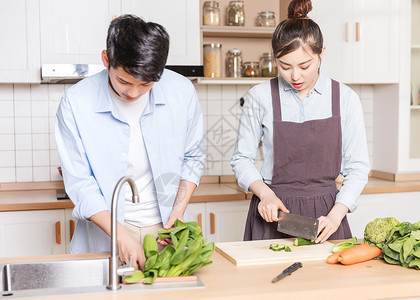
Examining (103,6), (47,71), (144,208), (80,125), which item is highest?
(103,6)

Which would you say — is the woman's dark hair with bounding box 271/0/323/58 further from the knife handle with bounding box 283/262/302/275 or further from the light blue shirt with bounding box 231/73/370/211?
the knife handle with bounding box 283/262/302/275

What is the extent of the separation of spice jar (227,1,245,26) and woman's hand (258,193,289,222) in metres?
1.68

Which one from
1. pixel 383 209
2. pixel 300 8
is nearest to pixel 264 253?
pixel 300 8

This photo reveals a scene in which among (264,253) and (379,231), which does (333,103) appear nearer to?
(379,231)

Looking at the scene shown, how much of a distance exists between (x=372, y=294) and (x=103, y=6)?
7.21ft

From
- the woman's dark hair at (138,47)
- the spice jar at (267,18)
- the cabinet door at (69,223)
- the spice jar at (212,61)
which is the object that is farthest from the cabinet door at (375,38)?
the woman's dark hair at (138,47)

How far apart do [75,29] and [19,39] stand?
30 centimetres

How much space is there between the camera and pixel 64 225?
2.77 m

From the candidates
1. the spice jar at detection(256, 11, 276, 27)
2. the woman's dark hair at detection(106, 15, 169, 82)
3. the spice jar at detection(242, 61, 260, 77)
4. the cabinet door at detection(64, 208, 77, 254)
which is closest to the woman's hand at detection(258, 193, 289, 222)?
the woman's dark hair at detection(106, 15, 169, 82)

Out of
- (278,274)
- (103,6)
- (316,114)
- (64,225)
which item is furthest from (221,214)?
(278,274)

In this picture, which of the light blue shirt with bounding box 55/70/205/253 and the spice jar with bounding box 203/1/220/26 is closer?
the light blue shirt with bounding box 55/70/205/253

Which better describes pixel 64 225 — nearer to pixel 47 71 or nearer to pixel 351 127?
pixel 47 71

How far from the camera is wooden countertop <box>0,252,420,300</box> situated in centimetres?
125

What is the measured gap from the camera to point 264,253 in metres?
1.58
